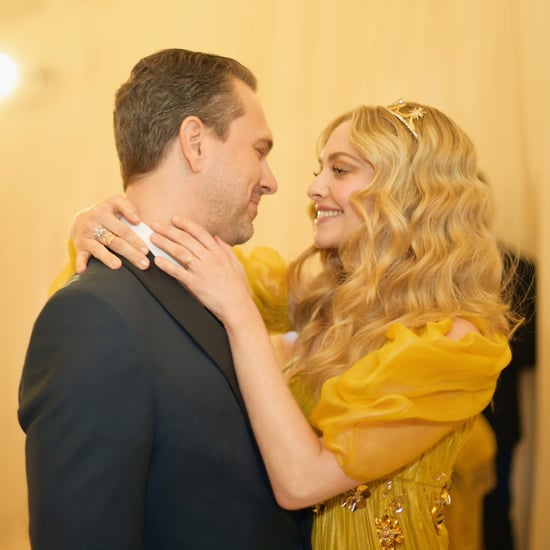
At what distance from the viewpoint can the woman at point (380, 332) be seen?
1132 millimetres

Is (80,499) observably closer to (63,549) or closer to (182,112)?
(63,549)

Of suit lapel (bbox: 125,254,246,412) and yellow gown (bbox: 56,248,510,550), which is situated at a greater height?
suit lapel (bbox: 125,254,246,412)

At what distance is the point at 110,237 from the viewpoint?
1.18 meters

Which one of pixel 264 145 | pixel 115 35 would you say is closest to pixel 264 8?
pixel 115 35

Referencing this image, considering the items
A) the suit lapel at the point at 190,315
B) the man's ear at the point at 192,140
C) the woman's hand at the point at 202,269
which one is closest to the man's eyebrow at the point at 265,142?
the man's ear at the point at 192,140

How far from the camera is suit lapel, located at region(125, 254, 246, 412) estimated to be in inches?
43.3

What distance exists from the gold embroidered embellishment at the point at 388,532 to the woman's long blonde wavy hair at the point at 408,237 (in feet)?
0.99

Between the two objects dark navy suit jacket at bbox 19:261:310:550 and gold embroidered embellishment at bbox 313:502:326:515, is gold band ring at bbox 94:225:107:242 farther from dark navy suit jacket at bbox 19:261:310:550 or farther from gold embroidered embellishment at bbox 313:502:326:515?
gold embroidered embellishment at bbox 313:502:326:515

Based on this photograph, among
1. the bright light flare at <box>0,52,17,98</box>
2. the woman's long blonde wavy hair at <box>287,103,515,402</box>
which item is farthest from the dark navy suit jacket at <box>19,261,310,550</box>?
the bright light flare at <box>0,52,17,98</box>

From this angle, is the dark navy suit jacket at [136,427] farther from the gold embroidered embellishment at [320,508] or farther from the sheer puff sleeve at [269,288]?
the sheer puff sleeve at [269,288]

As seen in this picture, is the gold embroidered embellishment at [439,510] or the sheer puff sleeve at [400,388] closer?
the sheer puff sleeve at [400,388]

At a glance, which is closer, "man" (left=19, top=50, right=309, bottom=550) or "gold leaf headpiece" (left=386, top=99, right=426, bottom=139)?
"man" (left=19, top=50, right=309, bottom=550)

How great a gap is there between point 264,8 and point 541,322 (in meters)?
1.44

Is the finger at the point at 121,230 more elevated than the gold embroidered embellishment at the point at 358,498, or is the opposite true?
the finger at the point at 121,230
